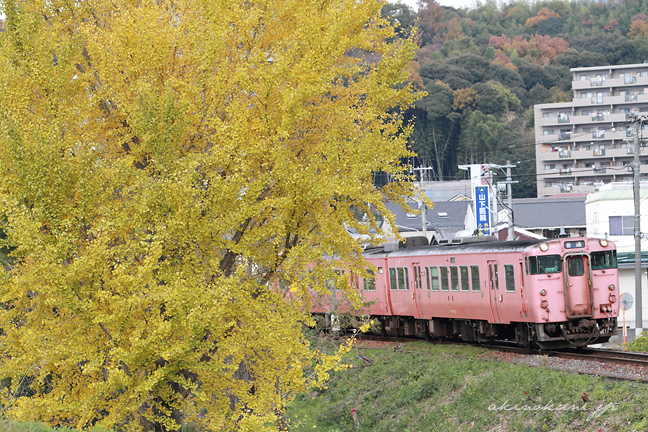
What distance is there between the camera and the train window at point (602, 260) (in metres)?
16.1

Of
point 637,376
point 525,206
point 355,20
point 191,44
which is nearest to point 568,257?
point 637,376

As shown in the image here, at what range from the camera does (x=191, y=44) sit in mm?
10820

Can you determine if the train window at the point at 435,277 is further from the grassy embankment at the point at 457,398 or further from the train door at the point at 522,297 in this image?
the train door at the point at 522,297

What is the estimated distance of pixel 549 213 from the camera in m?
47.9

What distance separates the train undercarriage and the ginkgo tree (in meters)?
6.87

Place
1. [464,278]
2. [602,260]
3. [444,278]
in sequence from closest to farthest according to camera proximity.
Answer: [602,260] → [464,278] → [444,278]

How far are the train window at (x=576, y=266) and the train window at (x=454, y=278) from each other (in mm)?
3302

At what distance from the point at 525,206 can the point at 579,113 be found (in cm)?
2705

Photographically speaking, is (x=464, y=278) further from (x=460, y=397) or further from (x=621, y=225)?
(x=621, y=225)

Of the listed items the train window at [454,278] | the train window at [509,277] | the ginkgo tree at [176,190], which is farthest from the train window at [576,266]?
the ginkgo tree at [176,190]

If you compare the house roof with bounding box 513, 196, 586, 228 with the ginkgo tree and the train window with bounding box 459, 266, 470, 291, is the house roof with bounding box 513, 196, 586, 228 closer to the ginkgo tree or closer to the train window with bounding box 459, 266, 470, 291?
the train window with bounding box 459, 266, 470, 291

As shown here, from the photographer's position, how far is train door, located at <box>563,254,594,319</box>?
15773 millimetres

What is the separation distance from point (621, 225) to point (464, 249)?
20.9m

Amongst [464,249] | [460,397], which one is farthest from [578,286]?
[460,397]
